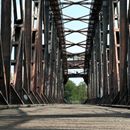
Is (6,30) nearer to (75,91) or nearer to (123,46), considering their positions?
(123,46)

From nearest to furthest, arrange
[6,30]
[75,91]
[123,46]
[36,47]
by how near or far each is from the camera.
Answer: [6,30] < [123,46] < [36,47] < [75,91]

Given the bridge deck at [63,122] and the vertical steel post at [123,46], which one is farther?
the vertical steel post at [123,46]

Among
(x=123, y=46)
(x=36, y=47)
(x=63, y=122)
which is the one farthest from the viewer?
(x=36, y=47)

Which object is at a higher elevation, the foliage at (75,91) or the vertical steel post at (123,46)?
the vertical steel post at (123,46)

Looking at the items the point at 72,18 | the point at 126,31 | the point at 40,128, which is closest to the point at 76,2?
the point at 72,18

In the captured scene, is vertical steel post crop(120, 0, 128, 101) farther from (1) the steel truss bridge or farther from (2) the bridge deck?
(2) the bridge deck

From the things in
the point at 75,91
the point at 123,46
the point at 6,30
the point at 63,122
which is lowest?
the point at 75,91

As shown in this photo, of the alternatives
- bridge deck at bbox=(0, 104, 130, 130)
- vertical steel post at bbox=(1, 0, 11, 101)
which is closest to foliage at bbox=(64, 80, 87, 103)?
vertical steel post at bbox=(1, 0, 11, 101)

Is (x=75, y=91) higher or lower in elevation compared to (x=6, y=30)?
lower

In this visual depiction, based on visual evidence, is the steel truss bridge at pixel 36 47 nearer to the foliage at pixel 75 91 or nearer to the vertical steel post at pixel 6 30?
the vertical steel post at pixel 6 30

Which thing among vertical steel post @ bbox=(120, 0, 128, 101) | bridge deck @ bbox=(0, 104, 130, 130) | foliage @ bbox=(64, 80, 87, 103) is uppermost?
vertical steel post @ bbox=(120, 0, 128, 101)

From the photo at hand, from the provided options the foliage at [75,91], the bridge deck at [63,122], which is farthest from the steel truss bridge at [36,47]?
the foliage at [75,91]

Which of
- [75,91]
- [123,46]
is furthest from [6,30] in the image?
[75,91]

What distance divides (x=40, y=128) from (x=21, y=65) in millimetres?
13506
